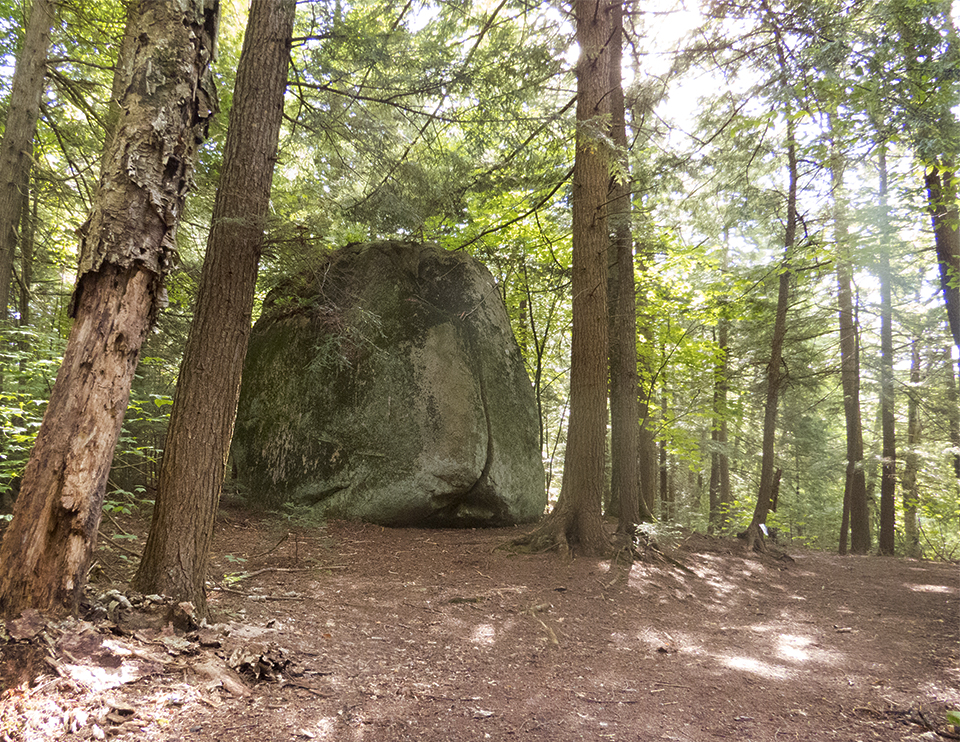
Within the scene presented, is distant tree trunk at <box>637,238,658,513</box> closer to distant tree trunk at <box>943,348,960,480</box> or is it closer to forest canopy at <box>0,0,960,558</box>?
forest canopy at <box>0,0,960,558</box>

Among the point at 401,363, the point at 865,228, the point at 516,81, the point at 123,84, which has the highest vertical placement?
the point at 516,81

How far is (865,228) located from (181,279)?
11476 millimetres

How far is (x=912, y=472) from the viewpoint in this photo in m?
14.2

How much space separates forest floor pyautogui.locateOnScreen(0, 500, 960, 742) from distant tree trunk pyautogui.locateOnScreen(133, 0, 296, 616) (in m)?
0.41

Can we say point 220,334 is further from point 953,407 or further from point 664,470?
point 664,470

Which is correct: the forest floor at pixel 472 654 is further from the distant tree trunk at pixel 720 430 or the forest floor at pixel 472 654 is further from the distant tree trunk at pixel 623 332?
the distant tree trunk at pixel 720 430

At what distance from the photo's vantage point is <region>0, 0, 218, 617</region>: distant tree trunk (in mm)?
2818

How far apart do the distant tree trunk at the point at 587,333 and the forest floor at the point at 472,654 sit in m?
0.47

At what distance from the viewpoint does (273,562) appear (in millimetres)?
5914

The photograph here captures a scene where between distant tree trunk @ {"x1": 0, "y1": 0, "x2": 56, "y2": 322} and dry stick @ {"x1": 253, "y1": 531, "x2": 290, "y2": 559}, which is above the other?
distant tree trunk @ {"x1": 0, "y1": 0, "x2": 56, "y2": 322}

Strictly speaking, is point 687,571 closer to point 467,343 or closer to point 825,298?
point 467,343

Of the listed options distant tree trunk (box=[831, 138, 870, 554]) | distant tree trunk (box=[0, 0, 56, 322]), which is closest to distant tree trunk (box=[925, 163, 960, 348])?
distant tree trunk (box=[831, 138, 870, 554])

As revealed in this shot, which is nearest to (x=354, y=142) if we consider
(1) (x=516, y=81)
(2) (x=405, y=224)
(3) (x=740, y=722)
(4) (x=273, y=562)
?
(2) (x=405, y=224)

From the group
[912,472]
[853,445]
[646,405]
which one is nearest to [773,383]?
[646,405]
